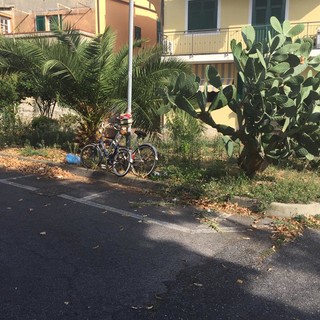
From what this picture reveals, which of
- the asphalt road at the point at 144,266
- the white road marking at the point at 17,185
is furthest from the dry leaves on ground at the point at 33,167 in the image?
the asphalt road at the point at 144,266

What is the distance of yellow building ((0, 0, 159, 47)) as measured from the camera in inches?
796

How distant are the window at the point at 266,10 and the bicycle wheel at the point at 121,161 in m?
10.8

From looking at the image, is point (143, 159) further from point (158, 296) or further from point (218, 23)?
point (218, 23)

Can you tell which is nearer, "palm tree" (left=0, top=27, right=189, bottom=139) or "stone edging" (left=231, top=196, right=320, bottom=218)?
"stone edging" (left=231, top=196, right=320, bottom=218)

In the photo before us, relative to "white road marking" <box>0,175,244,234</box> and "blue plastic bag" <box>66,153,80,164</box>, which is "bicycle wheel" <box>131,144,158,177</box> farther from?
"blue plastic bag" <box>66,153,80,164</box>

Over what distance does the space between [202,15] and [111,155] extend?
11.0m

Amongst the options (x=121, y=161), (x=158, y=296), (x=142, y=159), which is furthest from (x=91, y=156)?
(x=158, y=296)

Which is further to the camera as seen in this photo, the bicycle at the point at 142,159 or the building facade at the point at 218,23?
the building facade at the point at 218,23

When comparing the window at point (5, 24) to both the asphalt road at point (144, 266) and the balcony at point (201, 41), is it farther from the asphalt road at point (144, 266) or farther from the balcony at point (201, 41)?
the asphalt road at point (144, 266)

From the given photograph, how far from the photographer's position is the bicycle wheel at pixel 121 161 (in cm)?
816

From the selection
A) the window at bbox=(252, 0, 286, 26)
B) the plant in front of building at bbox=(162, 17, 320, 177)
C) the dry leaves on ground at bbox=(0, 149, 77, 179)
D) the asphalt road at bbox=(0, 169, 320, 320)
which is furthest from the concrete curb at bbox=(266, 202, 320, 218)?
the window at bbox=(252, 0, 286, 26)

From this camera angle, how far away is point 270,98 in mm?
6215

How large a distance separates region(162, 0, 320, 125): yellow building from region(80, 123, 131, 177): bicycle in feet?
27.3

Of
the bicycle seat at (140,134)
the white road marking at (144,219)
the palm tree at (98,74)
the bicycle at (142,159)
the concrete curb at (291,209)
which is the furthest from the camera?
the palm tree at (98,74)
